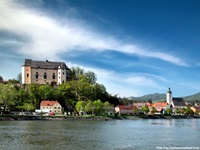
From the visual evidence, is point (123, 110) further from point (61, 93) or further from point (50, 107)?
point (50, 107)

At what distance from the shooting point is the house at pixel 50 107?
10464 centimetres

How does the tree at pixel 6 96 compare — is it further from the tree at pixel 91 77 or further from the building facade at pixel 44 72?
the tree at pixel 91 77

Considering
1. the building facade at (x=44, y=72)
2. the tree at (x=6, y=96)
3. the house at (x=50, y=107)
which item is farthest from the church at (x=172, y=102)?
the tree at (x=6, y=96)

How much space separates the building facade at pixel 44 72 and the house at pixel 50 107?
13.6 meters

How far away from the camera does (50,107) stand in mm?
105812

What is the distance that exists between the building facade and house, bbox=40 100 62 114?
1361cm

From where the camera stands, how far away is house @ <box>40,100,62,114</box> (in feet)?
343

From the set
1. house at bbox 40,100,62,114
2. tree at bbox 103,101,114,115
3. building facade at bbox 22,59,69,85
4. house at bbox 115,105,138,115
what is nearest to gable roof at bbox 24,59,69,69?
building facade at bbox 22,59,69,85

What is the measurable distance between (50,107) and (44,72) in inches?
711

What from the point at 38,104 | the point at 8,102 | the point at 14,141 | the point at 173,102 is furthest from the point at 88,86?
the point at 173,102

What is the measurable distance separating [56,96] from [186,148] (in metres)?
84.0

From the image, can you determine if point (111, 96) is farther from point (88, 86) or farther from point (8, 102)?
point (8, 102)

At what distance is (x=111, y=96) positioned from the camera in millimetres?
138625

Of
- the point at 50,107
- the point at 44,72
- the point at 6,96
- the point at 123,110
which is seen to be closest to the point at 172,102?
the point at 123,110
